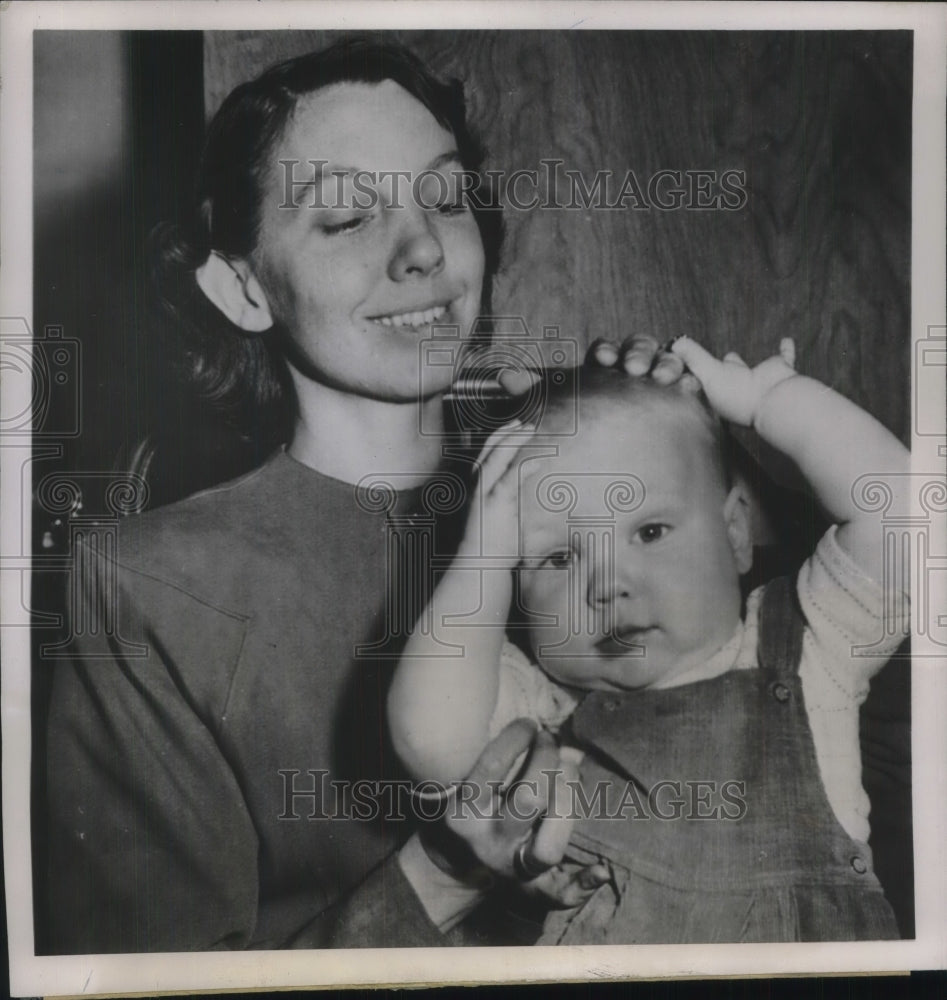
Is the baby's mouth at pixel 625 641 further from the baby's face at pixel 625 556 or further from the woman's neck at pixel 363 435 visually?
the woman's neck at pixel 363 435

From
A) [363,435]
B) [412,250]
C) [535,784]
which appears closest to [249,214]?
[412,250]

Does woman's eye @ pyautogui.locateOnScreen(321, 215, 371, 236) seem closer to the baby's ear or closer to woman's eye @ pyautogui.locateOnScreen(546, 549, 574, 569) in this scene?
woman's eye @ pyautogui.locateOnScreen(546, 549, 574, 569)

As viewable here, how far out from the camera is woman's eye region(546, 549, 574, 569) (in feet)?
4.74

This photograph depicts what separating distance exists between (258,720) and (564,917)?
1.76 feet

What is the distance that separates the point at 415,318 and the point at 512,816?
0.73m

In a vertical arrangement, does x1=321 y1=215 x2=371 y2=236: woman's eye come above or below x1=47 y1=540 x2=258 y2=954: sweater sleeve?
above

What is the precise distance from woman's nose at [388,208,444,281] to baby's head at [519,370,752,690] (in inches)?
10.5

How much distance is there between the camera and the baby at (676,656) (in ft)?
4.73

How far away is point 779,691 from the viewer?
1.47m

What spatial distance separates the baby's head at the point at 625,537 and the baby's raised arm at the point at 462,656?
4 centimetres

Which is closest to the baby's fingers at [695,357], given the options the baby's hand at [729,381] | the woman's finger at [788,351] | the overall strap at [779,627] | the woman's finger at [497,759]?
the baby's hand at [729,381]

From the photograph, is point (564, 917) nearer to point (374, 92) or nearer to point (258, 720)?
point (258, 720)

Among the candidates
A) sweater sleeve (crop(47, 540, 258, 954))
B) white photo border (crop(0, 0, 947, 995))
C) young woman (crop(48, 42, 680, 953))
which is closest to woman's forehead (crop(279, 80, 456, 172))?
young woman (crop(48, 42, 680, 953))

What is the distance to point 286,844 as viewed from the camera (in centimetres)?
144
